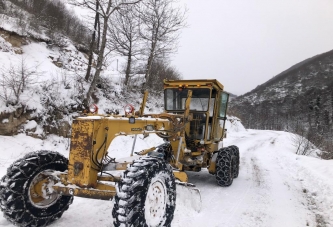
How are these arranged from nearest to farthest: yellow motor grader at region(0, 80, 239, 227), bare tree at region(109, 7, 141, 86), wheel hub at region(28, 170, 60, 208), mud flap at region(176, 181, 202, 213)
Result: yellow motor grader at region(0, 80, 239, 227) → wheel hub at region(28, 170, 60, 208) → mud flap at region(176, 181, 202, 213) → bare tree at region(109, 7, 141, 86)

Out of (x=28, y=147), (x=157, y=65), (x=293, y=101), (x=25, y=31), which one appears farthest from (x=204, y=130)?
(x=293, y=101)

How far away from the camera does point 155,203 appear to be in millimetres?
3438

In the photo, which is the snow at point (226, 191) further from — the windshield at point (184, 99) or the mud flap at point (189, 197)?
the windshield at point (184, 99)

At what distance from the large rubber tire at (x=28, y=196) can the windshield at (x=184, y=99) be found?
362 cm

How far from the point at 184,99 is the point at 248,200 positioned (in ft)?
9.26

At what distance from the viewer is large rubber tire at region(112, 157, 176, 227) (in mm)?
2922

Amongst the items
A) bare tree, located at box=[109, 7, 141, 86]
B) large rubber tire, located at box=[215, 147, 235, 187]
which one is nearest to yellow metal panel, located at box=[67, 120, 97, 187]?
large rubber tire, located at box=[215, 147, 235, 187]

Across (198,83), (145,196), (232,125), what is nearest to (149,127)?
(145,196)

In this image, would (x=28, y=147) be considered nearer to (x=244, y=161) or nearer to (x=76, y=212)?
(x=76, y=212)

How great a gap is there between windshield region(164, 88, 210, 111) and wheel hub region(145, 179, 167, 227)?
3451mm

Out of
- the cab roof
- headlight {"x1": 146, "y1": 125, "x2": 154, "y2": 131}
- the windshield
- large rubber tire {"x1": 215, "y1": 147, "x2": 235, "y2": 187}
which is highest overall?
the cab roof

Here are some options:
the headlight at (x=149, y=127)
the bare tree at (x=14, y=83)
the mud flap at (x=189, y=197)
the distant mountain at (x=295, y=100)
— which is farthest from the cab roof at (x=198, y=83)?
the distant mountain at (x=295, y=100)

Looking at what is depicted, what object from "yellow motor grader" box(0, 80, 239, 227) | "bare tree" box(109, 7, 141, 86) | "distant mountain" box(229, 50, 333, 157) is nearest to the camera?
"yellow motor grader" box(0, 80, 239, 227)

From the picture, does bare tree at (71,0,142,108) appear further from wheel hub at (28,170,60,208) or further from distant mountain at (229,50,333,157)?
distant mountain at (229,50,333,157)
